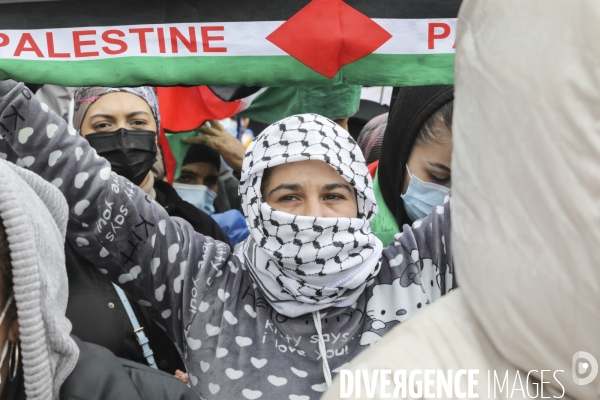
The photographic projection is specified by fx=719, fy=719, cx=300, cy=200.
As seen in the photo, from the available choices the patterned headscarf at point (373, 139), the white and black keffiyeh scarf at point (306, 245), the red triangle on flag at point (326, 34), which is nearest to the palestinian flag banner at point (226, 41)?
the red triangle on flag at point (326, 34)

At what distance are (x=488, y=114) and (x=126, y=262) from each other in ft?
4.66

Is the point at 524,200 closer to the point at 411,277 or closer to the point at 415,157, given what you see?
the point at 411,277

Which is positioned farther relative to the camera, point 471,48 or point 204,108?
point 204,108

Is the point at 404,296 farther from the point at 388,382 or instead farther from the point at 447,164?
the point at 388,382

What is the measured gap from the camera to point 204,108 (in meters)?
3.76

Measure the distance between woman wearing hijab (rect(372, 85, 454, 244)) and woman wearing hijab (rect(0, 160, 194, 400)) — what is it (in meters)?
1.50

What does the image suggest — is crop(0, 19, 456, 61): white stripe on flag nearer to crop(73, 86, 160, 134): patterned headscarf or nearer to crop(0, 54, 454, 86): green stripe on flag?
crop(0, 54, 454, 86): green stripe on flag

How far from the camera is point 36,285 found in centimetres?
129

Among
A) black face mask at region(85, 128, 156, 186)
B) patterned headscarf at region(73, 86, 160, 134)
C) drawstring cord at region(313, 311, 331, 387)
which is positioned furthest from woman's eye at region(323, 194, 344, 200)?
patterned headscarf at region(73, 86, 160, 134)

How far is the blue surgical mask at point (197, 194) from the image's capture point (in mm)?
4268

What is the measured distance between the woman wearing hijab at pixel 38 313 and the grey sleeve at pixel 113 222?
0.47 m

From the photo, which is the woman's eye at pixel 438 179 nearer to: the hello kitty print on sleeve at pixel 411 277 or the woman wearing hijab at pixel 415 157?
the woman wearing hijab at pixel 415 157

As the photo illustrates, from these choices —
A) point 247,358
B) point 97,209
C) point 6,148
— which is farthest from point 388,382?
point 6,148

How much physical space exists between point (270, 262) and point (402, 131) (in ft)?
3.33
